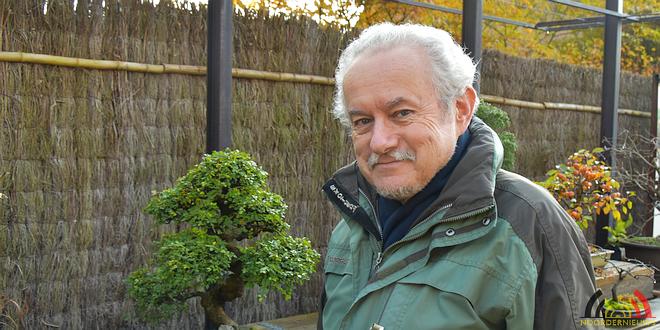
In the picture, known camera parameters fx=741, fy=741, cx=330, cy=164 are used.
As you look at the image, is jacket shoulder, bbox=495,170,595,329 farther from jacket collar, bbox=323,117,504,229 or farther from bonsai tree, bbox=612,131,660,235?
bonsai tree, bbox=612,131,660,235

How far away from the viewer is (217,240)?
332cm

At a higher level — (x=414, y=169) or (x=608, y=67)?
(x=608, y=67)

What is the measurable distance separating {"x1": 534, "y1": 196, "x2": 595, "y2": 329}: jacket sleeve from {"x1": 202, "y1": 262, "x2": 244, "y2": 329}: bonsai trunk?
2340 millimetres

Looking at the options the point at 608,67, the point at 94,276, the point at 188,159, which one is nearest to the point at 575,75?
the point at 608,67

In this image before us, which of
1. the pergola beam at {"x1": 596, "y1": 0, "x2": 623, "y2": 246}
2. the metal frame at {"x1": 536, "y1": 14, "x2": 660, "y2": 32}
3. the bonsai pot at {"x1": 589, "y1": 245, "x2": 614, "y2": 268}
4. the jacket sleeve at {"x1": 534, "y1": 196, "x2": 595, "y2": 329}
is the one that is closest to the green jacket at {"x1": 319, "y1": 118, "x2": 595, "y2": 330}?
the jacket sleeve at {"x1": 534, "y1": 196, "x2": 595, "y2": 329}

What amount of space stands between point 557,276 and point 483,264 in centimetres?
13

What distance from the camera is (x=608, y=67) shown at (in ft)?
23.4

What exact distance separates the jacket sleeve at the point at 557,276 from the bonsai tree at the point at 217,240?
2062 mm

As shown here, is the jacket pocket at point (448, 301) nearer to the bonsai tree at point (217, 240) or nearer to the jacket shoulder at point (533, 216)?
the jacket shoulder at point (533, 216)

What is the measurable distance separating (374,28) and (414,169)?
30cm

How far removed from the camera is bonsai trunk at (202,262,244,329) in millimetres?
3559

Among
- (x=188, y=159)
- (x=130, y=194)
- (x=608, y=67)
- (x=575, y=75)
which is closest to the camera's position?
(x=130, y=194)

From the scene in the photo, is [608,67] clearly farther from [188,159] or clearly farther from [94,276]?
[94,276]

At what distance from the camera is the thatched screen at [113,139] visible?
3684 mm
